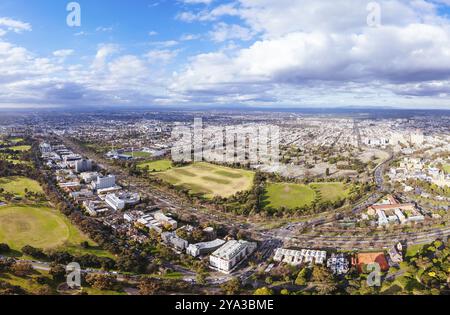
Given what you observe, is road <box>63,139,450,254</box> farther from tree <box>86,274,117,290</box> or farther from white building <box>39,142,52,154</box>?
white building <box>39,142,52,154</box>

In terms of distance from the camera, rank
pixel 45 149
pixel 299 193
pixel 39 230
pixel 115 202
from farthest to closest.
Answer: pixel 45 149 < pixel 299 193 < pixel 115 202 < pixel 39 230

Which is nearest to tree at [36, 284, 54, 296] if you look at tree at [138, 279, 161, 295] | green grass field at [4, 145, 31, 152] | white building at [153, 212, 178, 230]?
tree at [138, 279, 161, 295]

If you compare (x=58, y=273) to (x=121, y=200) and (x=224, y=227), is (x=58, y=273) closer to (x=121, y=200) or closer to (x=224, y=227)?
(x=224, y=227)

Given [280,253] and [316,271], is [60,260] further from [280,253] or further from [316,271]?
[316,271]

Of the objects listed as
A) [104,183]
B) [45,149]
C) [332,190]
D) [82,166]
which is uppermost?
[45,149]

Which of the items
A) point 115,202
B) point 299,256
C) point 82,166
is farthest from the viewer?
point 82,166

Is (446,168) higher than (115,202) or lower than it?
higher

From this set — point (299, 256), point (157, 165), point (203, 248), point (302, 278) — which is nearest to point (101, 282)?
point (203, 248)

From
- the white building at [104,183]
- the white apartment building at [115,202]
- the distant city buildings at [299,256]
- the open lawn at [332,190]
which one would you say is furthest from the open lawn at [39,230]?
the open lawn at [332,190]
